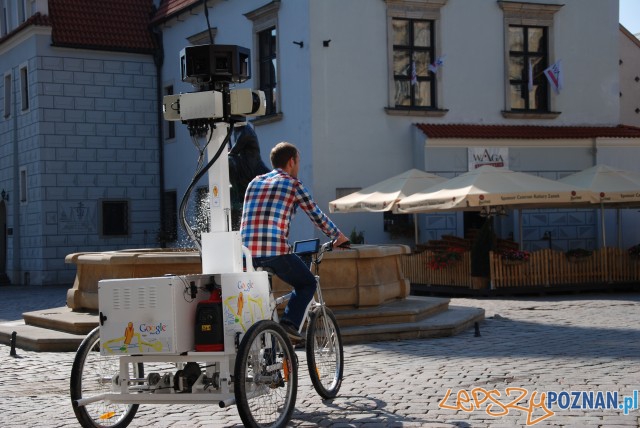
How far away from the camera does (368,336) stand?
12.3m

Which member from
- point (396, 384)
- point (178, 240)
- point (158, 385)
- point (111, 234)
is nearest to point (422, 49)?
point (178, 240)

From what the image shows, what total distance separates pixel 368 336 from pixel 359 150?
1287cm

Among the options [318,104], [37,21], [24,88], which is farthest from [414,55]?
[24,88]

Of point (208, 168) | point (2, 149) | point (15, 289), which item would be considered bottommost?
point (15, 289)

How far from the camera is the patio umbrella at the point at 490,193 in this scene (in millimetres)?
19500

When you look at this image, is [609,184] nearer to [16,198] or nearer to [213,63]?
[213,63]

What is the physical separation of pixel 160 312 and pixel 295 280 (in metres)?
1.58

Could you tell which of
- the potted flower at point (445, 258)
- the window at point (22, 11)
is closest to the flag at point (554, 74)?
the potted flower at point (445, 258)

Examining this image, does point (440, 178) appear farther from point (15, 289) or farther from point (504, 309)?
point (15, 289)

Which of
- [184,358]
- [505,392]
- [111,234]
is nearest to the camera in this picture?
[184,358]

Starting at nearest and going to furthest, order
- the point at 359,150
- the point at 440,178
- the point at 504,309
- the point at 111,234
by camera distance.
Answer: the point at 504,309, the point at 440,178, the point at 359,150, the point at 111,234

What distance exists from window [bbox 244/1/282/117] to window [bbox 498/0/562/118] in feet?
19.1

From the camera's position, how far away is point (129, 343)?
6.48 m

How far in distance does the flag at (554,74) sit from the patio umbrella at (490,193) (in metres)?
6.49
